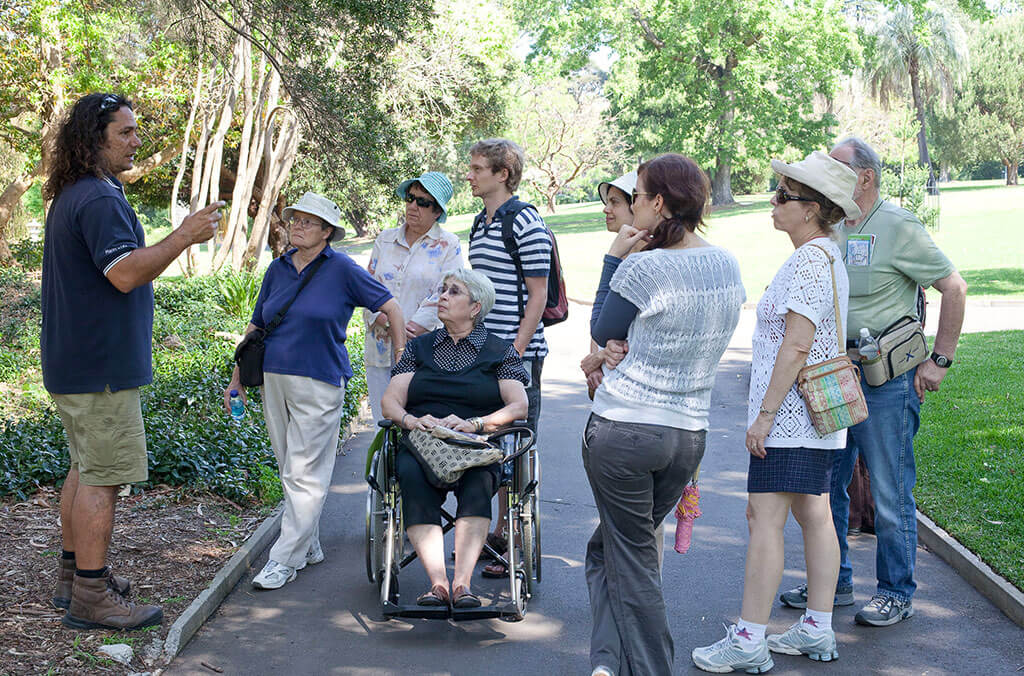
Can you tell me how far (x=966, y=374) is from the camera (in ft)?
38.3

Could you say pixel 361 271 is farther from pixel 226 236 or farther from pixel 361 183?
pixel 226 236

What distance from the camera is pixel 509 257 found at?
5.51m

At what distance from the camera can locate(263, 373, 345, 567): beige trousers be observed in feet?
17.7

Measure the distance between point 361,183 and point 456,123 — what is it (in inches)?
456

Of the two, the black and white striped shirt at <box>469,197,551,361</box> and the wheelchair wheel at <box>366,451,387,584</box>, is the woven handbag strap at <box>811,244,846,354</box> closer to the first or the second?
the black and white striped shirt at <box>469,197,551,361</box>

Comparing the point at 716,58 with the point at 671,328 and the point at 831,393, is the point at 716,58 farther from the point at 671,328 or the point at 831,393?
the point at 671,328

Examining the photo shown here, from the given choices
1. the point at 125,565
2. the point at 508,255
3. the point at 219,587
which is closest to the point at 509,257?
the point at 508,255

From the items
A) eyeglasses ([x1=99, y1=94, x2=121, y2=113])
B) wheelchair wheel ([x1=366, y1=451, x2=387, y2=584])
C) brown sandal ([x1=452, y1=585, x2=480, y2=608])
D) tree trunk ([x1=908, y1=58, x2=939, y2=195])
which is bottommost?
brown sandal ([x1=452, y1=585, x2=480, y2=608])

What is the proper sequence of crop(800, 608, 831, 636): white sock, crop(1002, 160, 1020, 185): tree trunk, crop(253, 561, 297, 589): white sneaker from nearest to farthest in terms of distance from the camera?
crop(800, 608, 831, 636): white sock, crop(253, 561, 297, 589): white sneaker, crop(1002, 160, 1020, 185): tree trunk

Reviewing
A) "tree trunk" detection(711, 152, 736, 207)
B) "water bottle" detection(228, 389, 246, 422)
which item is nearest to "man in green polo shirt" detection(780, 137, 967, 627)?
"water bottle" detection(228, 389, 246, 422)

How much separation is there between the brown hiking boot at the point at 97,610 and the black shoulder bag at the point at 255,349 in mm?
1281

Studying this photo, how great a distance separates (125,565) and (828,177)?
13.2 feet

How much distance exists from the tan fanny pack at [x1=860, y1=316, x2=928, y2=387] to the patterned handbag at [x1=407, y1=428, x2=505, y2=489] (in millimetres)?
1762

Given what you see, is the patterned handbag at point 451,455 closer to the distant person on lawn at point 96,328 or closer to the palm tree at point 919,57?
the distant person on lawn at point 96,328
